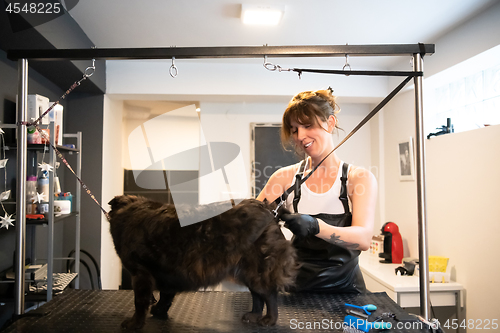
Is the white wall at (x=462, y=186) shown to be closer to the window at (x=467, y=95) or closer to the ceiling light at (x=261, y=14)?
the window at (x=467, y=95)

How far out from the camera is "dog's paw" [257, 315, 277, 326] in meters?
0.88

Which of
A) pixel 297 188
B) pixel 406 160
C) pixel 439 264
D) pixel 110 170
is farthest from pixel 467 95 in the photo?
pixel 110 170

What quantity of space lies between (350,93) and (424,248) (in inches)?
79.5

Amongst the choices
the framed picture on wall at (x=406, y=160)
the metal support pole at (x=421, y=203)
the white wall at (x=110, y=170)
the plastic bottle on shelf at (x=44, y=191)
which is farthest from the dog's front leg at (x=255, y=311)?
the white wall at (x=110, y=170)

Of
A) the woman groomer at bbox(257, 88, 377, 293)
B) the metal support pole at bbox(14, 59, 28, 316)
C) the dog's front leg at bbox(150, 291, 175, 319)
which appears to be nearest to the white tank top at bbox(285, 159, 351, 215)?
the woman groomer at bbox(257, 88, 377, 293)

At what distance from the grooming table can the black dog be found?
7 cm

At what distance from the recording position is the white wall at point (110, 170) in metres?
2.98

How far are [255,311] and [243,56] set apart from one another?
0.76 m

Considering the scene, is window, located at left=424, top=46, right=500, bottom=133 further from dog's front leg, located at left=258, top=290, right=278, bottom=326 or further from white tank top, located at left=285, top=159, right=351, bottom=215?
dog's front leg, located at left=258, top=290, right=278, bottom=326

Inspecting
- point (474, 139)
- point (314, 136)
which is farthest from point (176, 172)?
point (474, 139)

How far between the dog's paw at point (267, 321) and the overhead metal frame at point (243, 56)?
0.47m

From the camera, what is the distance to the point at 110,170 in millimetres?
3104

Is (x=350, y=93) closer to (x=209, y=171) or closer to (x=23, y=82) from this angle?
(x=209, y=171)

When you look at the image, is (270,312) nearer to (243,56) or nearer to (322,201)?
(322,201)
